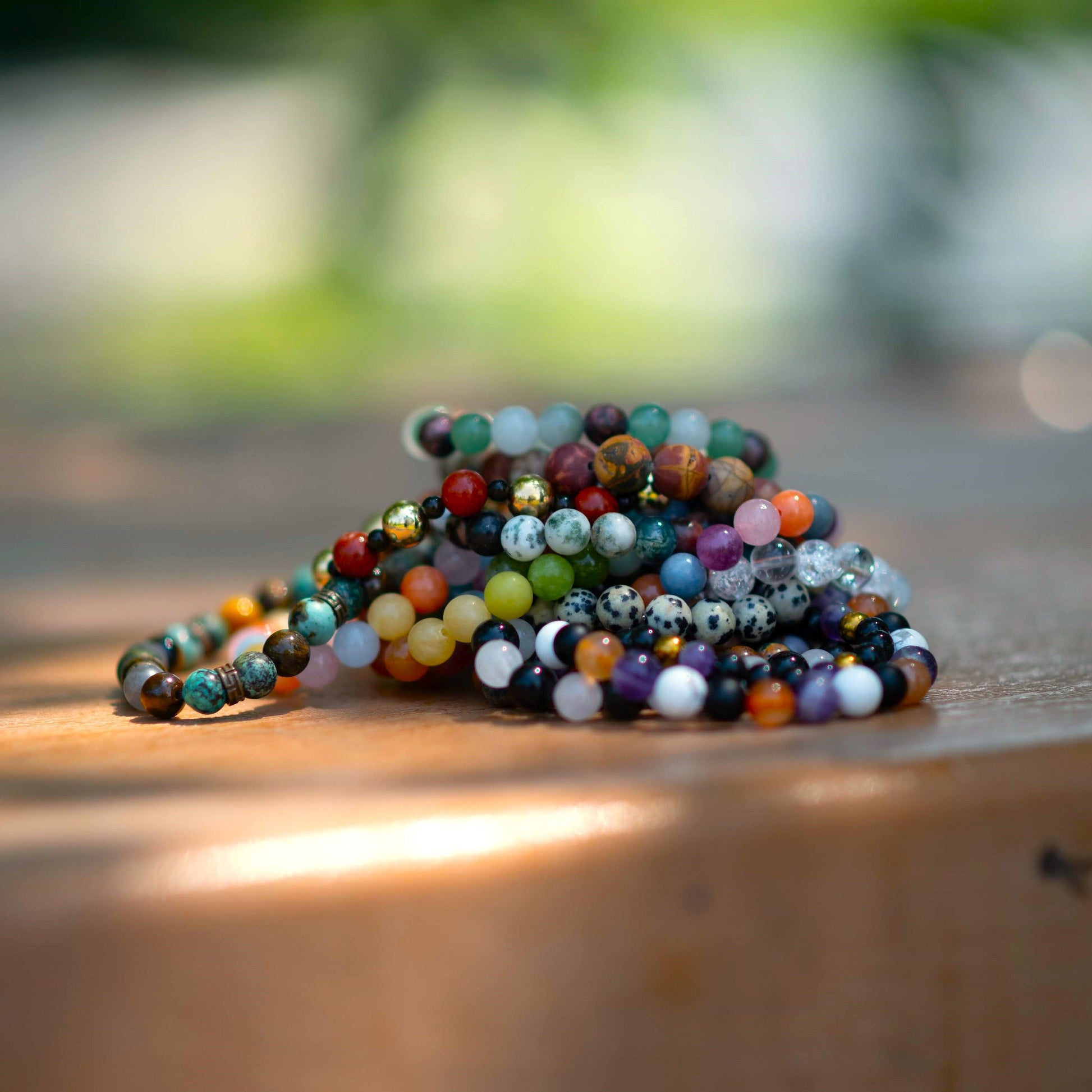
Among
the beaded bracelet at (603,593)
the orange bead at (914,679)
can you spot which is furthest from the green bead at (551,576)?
the orange bead at (914,679)

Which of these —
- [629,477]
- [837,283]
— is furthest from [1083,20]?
[629,477]

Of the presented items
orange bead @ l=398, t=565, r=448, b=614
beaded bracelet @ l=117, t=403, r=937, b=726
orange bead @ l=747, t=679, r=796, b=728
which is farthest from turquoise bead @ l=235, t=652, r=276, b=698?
orange bead @ l=747, t=679, r=796, b=728

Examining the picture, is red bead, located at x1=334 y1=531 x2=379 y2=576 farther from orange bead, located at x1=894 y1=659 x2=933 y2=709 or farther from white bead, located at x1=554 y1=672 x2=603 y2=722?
orange bead, located at x1=894 y1=659 x2=933 y2=709

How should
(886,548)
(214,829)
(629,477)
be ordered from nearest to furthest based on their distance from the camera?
(214,829)
(629,477)
(886,548)

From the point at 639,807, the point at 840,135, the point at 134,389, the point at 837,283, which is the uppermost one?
the point at 840,135

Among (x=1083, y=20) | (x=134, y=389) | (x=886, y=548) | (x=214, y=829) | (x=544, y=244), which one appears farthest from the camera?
(x=1083, y=20)

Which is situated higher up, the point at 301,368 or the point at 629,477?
the point at 301,368

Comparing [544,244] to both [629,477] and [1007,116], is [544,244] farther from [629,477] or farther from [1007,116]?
[629,477]
